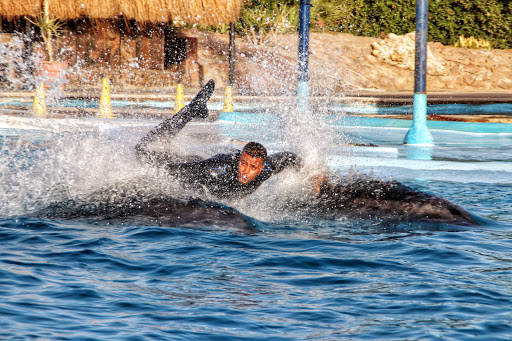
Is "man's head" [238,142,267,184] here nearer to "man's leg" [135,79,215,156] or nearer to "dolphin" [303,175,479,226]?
"man's leg" [135,79,215,156]

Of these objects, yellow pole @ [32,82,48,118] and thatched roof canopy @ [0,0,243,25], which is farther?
thatched roof canopy @ [0,0,243,25]

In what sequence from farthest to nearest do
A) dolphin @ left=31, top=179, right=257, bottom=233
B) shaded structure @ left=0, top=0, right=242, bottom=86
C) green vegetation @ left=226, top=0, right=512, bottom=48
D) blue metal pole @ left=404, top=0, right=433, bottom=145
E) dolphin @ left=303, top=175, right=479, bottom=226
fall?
green vegetation @ left=226, top=0, right=512, bottom=48 → shaded structure @ left=0, top=0, right=242, bottom=86 → blue metal pole @ left=404, top=0, right=433, bottom=145 → dolphin @ left=303, top=175, right=479, bottom=226 → dolphin @ left=31, top=179, right=257, bottom=233

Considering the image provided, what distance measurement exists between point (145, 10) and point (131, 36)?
2.33m

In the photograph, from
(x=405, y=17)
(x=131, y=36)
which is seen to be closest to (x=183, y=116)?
(x=131, y=36)

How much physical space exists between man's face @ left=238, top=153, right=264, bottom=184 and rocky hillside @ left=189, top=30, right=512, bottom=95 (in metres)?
17.4

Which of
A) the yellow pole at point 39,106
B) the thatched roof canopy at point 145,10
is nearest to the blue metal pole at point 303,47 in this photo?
the yellow pole at point 39,106

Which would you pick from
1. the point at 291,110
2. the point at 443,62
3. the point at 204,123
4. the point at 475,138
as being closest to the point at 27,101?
the point at 204,123

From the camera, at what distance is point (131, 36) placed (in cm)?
2364

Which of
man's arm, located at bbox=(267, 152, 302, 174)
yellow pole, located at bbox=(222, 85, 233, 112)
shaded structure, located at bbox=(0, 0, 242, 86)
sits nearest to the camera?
man's arm, located at bbox=(267, 152, 302, 174)

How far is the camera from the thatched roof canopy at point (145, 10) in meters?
21.2

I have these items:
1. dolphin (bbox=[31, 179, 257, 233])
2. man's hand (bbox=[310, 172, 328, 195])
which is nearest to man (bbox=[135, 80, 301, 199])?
man's hand (bbox=[310, 172, 328, 195])

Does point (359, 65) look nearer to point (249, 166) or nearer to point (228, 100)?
point (228, 100)

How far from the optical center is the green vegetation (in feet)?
87.3

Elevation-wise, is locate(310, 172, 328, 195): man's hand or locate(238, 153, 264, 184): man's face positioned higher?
locate(238, 153, 264, 184): man's face
